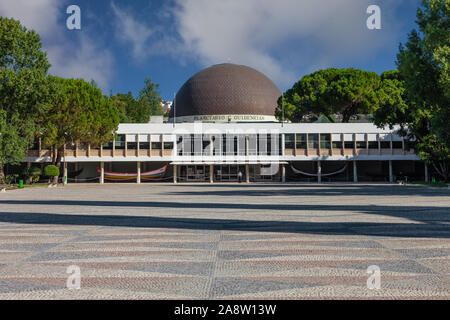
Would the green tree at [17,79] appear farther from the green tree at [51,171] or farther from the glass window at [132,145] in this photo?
the glass window at [132,145]

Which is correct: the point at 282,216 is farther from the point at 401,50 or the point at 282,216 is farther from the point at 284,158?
the point at 284,158

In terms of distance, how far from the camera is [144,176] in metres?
51.5

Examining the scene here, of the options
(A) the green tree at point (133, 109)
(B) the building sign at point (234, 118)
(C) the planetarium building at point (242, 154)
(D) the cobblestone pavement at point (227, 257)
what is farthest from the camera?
(A) the green tree at point (133, 109)

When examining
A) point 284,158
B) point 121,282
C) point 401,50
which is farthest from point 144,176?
point 121,282

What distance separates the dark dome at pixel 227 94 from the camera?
70.9 meters

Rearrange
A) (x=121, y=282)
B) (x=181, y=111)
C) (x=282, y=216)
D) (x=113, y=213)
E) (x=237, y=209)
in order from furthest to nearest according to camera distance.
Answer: (x=181, y=111) < (x=237, y=209) < (x=113, y=213) < (x=282, y=216) < (x=121, y=282)

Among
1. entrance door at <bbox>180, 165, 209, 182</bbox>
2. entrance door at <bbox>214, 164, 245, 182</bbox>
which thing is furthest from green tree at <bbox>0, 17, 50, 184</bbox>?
entrance door at <bbox>214, 164, 245, 182</bbox>

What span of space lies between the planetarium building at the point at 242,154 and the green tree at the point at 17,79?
13.5 metres

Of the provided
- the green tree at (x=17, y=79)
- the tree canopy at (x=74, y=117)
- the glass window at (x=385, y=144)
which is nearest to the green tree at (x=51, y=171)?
the tree canopy at (x=74, y=117)

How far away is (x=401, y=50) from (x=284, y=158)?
27497 millimetres

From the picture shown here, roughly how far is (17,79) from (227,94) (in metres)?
41.9

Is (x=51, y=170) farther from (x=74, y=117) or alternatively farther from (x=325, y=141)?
(x=325, y=141)

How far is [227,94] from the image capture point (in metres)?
71.7
